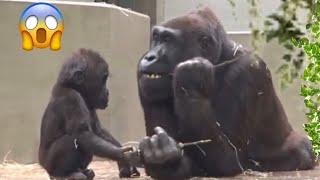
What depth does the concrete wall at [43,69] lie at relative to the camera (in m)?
4.23

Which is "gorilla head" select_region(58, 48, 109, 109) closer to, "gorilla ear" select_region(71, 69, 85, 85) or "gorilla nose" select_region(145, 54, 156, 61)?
"gorilla ear" select_region(71, 69, 85, 85)

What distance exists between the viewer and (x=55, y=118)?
2.97 m

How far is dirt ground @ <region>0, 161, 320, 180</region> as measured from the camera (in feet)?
9.87

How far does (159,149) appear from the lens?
264 centimetres

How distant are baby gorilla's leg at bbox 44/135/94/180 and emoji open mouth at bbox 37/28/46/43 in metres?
1.47

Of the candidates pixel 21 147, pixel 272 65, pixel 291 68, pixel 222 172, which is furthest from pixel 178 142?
pixel 272 65

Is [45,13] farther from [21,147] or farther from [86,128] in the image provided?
[86,128]

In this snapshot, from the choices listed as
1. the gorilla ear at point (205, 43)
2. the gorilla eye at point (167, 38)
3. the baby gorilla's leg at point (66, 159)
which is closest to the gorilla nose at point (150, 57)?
the gorilla eye at point (167, 38)

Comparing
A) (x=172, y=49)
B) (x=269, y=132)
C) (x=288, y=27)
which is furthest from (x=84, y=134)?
(x=288, y=27)

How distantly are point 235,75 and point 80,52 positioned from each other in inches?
29.0

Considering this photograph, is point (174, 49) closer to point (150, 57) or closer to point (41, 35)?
point (150, 57)

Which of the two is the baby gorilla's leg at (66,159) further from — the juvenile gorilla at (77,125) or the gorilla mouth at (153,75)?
the gorilla mouth at (153,75)

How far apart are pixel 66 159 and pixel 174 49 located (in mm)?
682

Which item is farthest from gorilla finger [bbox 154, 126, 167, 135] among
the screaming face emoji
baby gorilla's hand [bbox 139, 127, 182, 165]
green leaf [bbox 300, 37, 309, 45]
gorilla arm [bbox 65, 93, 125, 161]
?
the screaming face emoji
